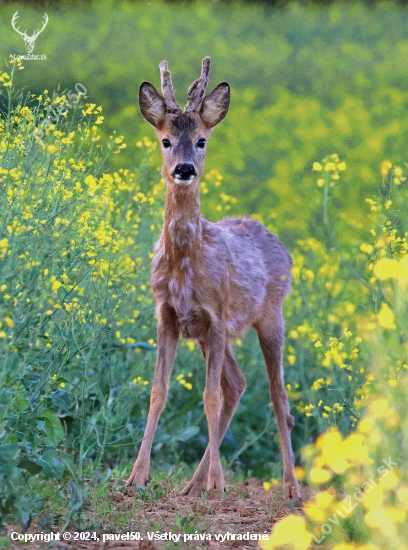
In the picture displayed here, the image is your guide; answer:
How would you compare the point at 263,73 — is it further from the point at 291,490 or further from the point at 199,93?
the point at 291,490

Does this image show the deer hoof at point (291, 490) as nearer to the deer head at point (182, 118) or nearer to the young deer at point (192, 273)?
the young deer at point (192, 273)

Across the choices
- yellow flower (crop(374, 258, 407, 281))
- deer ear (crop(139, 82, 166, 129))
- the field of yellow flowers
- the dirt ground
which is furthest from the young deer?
yellow flower (crop(374, 258, 407, 281))

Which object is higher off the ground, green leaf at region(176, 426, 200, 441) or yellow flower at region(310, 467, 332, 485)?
yellow flower at region(310, 467, 332, 485)

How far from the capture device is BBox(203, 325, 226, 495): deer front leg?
5.41 m

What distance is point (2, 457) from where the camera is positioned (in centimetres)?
379

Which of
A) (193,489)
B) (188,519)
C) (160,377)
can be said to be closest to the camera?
(188,519)

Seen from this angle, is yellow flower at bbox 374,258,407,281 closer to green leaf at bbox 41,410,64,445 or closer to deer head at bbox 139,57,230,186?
green leaf at bbox 41,410,64,445

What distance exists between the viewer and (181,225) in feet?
18.6

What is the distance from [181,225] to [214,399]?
1242 millimetres

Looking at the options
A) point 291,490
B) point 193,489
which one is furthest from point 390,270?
point 291,490

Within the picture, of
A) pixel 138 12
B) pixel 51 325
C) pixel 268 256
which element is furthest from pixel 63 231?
pixel 138 12

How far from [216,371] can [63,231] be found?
1.72 metres

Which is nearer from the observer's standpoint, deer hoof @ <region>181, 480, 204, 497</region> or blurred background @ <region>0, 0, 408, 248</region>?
deer hoof @ <region>181, 480, 204, 497</region>

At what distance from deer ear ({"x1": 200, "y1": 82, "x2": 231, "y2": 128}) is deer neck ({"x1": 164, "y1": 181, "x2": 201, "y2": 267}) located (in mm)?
533
